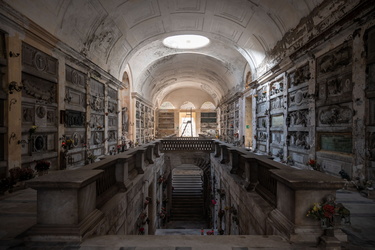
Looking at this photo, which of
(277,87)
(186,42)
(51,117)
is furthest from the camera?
(186,42)

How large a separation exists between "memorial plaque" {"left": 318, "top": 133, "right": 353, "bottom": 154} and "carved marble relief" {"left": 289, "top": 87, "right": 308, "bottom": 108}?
1.57 meters

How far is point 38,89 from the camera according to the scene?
20.6ft

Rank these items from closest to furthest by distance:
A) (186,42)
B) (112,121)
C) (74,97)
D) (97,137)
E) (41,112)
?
(41,112) → (74,97) → (97,137) → (112,121) → (186,42)

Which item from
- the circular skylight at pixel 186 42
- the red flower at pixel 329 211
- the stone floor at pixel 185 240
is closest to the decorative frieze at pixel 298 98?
the stone floor at pixel 185 240

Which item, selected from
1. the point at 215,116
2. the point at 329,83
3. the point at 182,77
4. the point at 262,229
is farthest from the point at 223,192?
the point at 215,116

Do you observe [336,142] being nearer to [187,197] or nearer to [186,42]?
[186,42]

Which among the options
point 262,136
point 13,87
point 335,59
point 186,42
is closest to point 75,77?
point 13,87

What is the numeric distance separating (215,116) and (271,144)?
1933 centimetres

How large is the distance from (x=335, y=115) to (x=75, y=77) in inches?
346

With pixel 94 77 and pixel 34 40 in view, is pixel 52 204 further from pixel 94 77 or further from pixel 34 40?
pixel 94 77

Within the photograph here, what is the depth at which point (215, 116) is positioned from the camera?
30.2 metres

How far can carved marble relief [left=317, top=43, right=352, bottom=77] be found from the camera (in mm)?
5777

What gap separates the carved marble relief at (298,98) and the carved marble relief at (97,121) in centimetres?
836

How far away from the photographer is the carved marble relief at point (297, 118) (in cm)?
789
